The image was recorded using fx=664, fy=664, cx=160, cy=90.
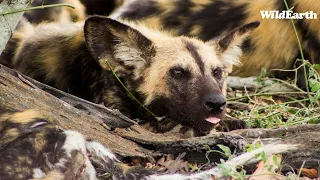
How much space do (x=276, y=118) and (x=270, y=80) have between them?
3.79ft

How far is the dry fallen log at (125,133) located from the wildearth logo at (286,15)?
2.14 meters

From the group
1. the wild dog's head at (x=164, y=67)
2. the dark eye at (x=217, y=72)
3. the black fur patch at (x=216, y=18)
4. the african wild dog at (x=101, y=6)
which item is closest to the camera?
the wild dog's head at (x=164, y=67)

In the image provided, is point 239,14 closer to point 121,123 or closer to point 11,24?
point 121,123

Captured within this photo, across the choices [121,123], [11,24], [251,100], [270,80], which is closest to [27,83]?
[11,24]

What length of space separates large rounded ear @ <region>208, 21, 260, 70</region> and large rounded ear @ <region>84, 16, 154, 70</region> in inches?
17.3

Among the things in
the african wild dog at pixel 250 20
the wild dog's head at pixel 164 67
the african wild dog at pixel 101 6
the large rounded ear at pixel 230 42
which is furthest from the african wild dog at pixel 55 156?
the african wild dog at pixel 101 6

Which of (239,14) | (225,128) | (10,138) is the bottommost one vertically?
(225,128)

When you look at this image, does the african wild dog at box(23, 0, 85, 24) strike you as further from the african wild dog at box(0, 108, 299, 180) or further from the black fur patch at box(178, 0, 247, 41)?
the african wild dog at box(0, 108, 299, 180)

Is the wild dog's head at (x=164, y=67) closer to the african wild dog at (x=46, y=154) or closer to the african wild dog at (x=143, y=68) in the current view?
the african wild dog at (x=143, y=68)

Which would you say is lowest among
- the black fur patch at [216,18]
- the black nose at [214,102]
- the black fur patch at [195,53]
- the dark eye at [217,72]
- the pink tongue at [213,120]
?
the pink tongue at [213,120]

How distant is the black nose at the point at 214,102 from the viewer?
3.30 meters

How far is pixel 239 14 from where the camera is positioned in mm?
5195

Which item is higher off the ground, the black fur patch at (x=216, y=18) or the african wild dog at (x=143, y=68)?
the black fur patch at (x=216, y=18)

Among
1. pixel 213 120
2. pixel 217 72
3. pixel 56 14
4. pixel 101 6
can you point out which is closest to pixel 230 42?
pixel 217 72
